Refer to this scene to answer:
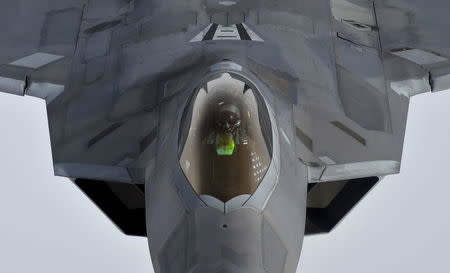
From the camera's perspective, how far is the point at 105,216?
8586 mm

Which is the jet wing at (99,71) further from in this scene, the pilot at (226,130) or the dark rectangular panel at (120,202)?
the pilot at (226,130)

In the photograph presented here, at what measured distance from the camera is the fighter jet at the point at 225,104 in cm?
695

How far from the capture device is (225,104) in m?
7.25

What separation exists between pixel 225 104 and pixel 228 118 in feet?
0.46

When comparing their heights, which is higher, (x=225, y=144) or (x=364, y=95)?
(x=225, y=144)

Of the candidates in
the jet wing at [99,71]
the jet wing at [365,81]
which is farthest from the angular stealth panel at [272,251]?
the jet wing at [99,71]

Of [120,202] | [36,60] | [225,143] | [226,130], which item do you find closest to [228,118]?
[226,130]

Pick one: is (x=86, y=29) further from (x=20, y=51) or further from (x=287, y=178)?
(x=287, y=178)

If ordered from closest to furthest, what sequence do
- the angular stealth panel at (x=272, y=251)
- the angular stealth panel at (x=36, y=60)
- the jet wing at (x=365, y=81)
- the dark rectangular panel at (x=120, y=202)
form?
1. the angular stealth panel at (x=272, y=251)
2. the jet wing at (x=365, y=81)
3. the dark rectangular panel at (x=120, y=202)
4. the angular stealth panel at (x=36, y=60)

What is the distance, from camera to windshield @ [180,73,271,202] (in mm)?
6891

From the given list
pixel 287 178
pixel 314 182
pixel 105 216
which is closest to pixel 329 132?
pixel 314 182

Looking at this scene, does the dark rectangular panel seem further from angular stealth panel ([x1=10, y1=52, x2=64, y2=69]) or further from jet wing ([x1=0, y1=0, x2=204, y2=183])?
angular stealth panel ([x1=10, y1=52, x2=64, y2=69])

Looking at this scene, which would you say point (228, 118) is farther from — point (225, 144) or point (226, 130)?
point (225, 144)

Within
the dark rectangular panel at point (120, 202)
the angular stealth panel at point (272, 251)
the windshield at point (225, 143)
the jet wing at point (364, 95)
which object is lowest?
the dark rectangular panel at point (120, 202)
